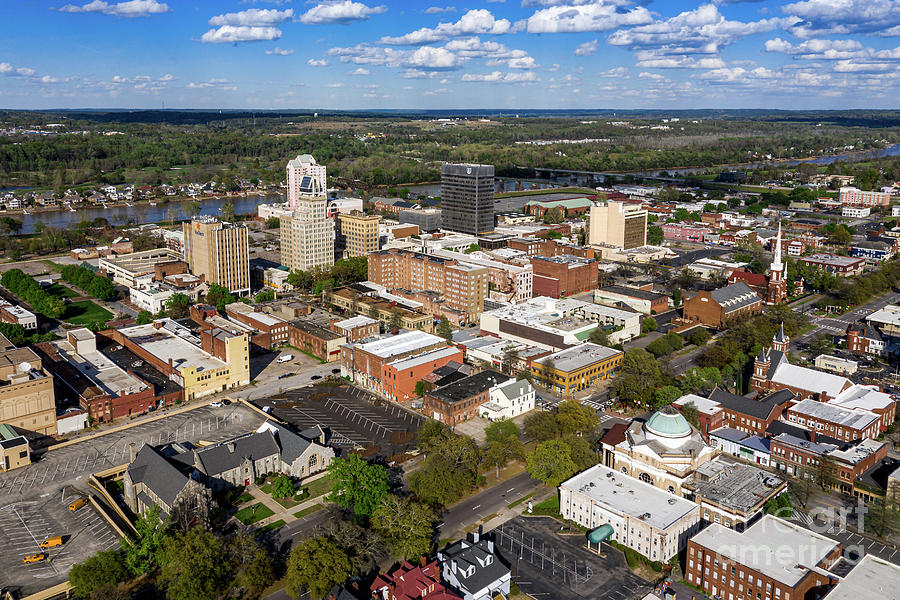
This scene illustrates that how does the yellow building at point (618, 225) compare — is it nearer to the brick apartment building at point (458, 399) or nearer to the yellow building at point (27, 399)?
the brick apartment building at point (458, 399)

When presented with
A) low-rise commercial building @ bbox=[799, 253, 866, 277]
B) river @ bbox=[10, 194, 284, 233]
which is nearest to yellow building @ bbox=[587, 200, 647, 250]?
low-rise commercial building @ bbox=[799, 253, 866, 277]

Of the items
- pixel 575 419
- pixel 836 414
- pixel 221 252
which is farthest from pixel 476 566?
pixel 221 252

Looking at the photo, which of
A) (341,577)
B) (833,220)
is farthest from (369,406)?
(833,220)

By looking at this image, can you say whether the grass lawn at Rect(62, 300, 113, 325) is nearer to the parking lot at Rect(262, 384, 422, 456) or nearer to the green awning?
the parking lot at Rect(262, 384, 422, 456)

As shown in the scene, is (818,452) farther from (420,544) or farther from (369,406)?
(369,406)

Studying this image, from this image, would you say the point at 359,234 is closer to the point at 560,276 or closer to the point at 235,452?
the point at 560,276

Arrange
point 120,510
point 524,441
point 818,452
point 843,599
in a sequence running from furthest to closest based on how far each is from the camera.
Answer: point 524,441 < point 818,452 < point 120,510 < point 843,599
